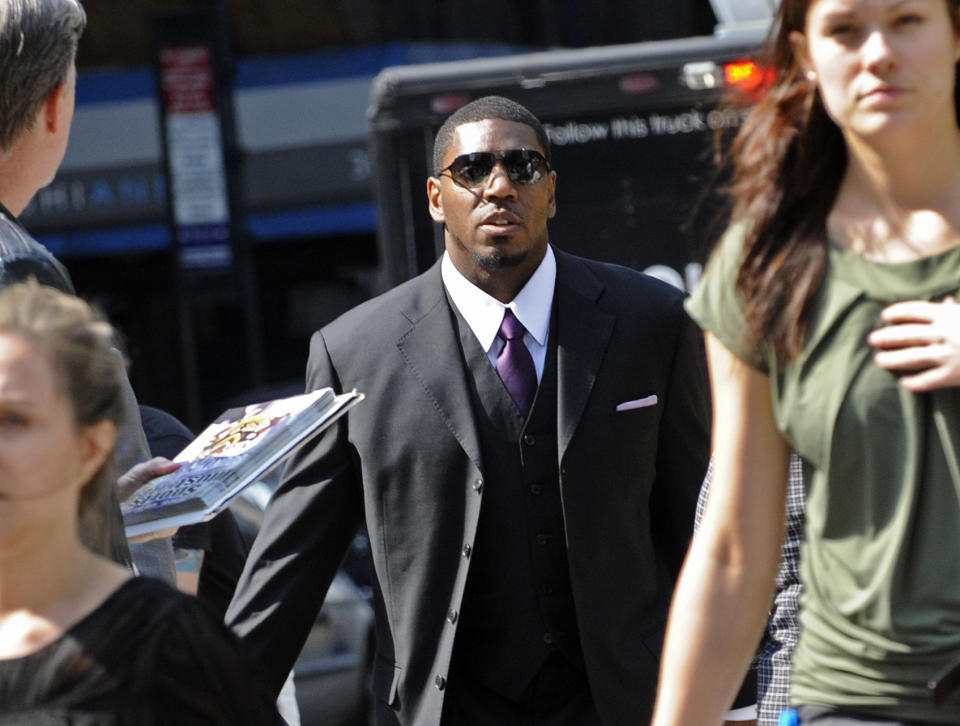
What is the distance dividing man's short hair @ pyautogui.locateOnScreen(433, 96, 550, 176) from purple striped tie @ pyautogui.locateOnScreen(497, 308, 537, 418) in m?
0.54

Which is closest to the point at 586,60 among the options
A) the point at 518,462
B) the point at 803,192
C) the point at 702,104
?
the point at 702,104

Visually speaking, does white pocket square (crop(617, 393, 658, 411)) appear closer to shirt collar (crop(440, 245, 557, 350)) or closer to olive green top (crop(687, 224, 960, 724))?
shirt collar (crop(440, 245, 557, 350))

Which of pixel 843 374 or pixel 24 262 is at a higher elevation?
pixel 24 262

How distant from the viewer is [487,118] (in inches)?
184

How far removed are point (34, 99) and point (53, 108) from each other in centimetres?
5

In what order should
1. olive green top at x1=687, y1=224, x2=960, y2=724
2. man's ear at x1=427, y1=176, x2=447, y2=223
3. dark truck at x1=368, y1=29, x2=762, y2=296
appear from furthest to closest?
dark truck at x1=368, y1=29, x2=762, y2=296, man's ear at x1=427, y1=176, x2=447, y2=223, olive green top at x1=687, y1=224, x2=960, y2=724

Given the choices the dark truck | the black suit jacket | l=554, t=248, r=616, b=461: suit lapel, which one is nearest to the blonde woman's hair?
the black suit jacket

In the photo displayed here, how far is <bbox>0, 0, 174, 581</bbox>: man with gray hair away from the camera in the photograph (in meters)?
3.14

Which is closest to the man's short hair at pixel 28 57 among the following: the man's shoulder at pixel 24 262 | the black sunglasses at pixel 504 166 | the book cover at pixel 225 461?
the man's shoulder at pixel 24 262

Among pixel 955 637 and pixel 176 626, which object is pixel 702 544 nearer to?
pixel 955 637

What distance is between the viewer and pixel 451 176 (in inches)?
183

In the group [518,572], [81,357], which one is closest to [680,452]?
[518,572]

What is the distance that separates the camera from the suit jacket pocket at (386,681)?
418 centimetres

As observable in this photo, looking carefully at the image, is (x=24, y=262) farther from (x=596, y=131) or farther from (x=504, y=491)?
(x=596, y=131)
